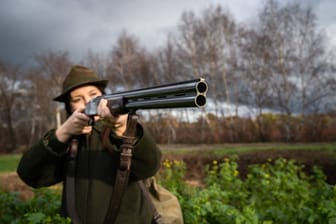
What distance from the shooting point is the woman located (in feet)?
6.43

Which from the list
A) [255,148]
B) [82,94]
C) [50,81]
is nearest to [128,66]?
[50,81]

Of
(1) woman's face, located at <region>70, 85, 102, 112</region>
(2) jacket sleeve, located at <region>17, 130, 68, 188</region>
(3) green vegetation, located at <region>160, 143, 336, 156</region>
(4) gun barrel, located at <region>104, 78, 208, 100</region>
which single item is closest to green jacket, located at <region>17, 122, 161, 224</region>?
(2) jacket sleeve, located at <region>17, 130, 68, 188</region>

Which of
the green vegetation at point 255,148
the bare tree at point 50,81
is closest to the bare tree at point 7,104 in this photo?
the bare tree at point 50,81

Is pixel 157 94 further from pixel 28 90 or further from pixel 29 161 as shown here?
pixel 28 90

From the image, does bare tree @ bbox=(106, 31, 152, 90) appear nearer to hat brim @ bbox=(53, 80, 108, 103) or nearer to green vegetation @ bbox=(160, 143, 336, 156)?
green vegetation @ bbox=(160, 143, 336, 156)

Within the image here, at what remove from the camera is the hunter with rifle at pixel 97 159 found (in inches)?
72.1

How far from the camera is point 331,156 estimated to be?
9.41 meters

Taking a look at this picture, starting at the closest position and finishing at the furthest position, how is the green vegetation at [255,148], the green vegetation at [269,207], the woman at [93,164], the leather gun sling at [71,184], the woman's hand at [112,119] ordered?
the woman's hand at [112,119] → the woman at [93,164] → the leather gun sling at [71,184] → the green vegetation at [269,207] → the green vegetation at [255,148]

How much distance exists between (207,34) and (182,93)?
28.8m

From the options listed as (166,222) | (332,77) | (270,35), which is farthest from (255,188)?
(270,35)

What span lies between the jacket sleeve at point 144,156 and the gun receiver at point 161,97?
196 mm

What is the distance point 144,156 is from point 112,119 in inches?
11.4

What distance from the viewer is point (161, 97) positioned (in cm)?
144

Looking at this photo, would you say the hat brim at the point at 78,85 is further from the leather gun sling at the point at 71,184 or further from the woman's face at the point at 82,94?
the leather gun sling at the point at 71,184
